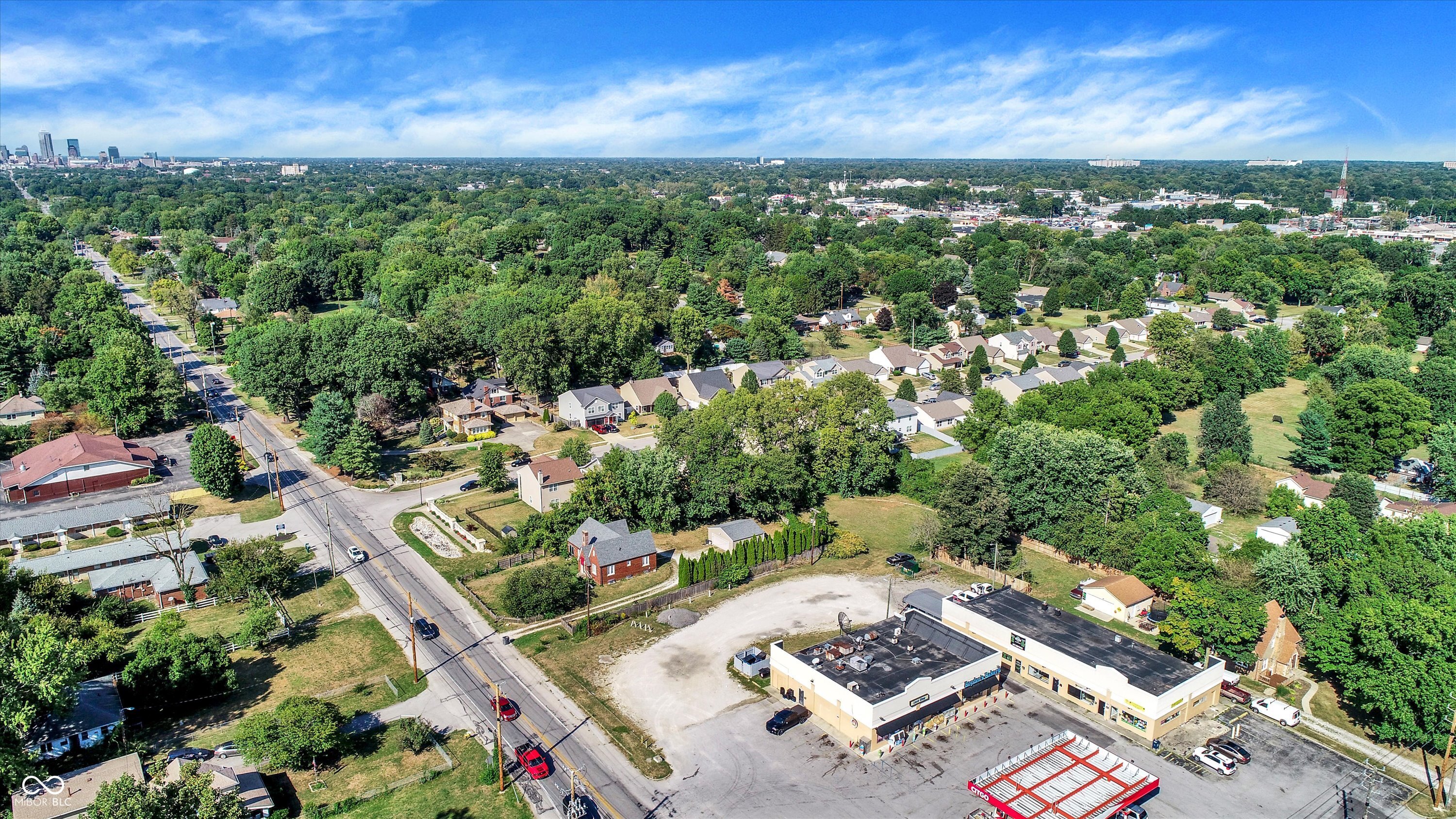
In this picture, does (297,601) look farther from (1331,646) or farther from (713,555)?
(1331,646)

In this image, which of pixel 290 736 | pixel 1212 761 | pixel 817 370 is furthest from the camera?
pixel 817 370

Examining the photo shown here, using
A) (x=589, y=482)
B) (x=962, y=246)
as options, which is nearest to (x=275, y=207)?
(x=962, y=246)

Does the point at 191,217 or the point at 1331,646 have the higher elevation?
the point at 191,217

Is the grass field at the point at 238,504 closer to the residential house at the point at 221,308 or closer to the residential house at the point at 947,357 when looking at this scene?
the residential house at the point at 221,308

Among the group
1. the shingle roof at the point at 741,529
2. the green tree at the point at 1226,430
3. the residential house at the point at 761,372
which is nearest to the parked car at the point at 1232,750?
the shingle roof at the point at 741,529

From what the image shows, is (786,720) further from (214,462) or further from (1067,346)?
(1067,346)

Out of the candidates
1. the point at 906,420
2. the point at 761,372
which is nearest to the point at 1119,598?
the point at 906,420
